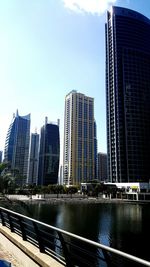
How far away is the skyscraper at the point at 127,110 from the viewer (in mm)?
171750

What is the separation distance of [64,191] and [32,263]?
159m

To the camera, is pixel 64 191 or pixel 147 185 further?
pixel 64 191

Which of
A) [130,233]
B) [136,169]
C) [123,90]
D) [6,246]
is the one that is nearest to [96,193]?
[136,169]

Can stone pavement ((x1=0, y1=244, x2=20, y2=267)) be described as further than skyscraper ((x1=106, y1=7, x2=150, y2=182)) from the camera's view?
No

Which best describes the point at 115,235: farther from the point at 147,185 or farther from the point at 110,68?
the point at 110,68

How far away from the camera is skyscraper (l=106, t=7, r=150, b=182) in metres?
172

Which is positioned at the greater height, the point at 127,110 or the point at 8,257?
the point at 127,110

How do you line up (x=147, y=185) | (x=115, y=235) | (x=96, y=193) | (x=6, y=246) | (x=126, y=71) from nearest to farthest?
(x=6, y=246), (x=115, y=235), (x=147, y=185), (x=96, y=193), (x=126, y=71)

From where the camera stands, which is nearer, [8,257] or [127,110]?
[8,257]

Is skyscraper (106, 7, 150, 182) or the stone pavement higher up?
skyscraper (106, 7, 150, 182)

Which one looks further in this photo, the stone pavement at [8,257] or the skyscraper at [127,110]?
the skyscraper at [127,110]

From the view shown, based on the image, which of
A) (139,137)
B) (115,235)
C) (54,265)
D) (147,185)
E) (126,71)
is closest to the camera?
(54,265)

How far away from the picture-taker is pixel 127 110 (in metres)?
181

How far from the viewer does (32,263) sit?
8961 mm
